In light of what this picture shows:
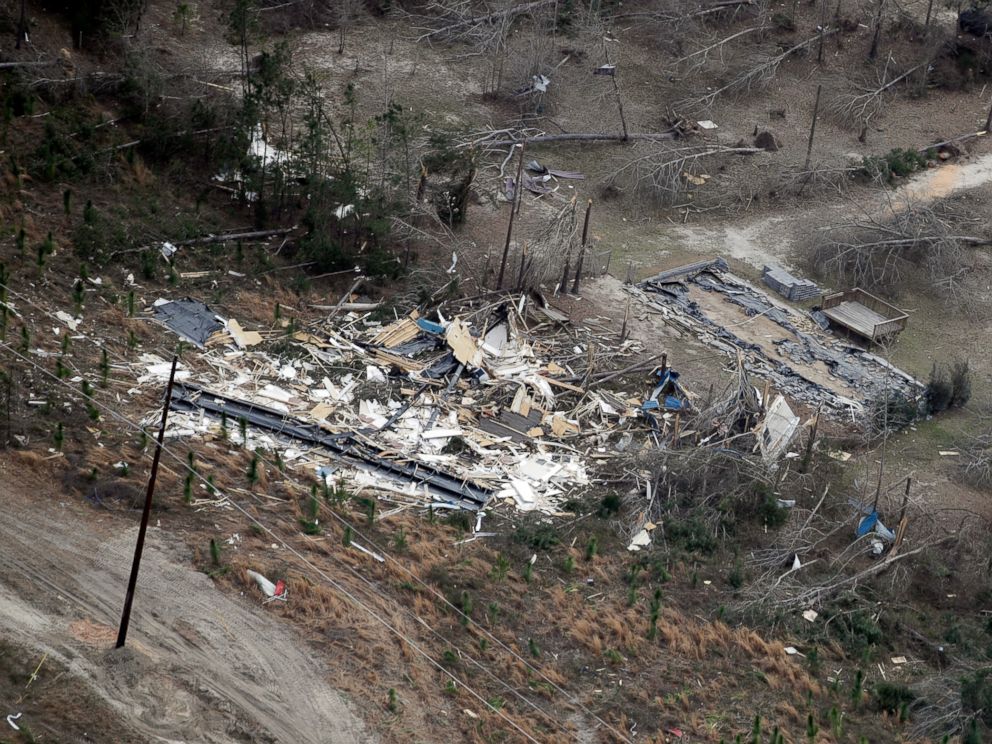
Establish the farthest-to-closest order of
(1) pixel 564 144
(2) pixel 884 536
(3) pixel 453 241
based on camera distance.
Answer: (1) pixel 564 144 → (3) pixel 453 241 → (2) pixel 884 536

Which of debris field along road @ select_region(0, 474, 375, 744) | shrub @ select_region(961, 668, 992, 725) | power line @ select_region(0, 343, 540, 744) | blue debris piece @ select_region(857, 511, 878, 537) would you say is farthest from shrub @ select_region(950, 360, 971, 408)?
debris field along road @ select_region(0, 474, 375, 744)

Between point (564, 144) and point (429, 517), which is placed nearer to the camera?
point (429, 517)

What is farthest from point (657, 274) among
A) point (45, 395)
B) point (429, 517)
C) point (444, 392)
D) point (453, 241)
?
point (45, 395)

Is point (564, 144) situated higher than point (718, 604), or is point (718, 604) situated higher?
point (564, 144)

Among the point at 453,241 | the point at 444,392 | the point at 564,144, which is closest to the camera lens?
the point at 444,392

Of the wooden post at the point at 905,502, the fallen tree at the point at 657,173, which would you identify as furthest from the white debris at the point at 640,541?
the fallen tree at the point at 657,173

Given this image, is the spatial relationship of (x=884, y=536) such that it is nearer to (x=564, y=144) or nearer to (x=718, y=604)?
(x=718, y=604)

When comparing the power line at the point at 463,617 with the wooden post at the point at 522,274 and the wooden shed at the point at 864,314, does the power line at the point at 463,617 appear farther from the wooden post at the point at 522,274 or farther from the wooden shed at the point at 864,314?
the wooden shed at the point at 864,314
